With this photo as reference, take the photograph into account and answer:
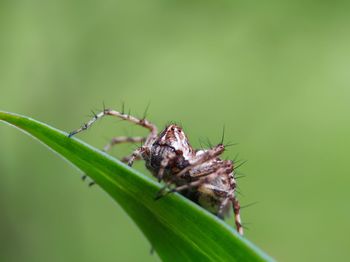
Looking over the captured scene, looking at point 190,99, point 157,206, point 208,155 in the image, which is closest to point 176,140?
point 208,155

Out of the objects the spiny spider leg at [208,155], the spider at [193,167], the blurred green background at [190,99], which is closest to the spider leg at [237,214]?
the spider at [193,167]

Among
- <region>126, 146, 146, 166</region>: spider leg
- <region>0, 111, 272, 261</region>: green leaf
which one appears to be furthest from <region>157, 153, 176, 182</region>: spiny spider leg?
<region>0, 111, 272, 261</region>: green leaf

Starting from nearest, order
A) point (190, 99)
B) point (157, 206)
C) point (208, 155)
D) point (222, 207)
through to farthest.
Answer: point (157, 206)
point (222, 207)
point (208, 155)
point (190, 99)

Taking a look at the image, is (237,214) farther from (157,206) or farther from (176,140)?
(157,206)

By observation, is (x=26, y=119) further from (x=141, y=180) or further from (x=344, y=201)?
(x=344, y=201)

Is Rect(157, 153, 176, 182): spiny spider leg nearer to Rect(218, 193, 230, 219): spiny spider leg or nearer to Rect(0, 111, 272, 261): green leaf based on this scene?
Rect(218, 193, 230, 219): spiny spider leg

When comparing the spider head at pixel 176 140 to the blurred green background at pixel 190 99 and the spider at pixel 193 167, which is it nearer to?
the spider at pixel 193 167
